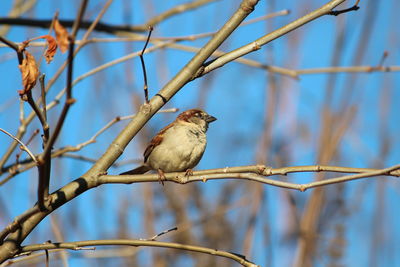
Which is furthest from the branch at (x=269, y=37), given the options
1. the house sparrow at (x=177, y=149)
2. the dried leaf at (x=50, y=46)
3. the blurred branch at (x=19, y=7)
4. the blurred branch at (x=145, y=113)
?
the blurred branch at (x=19, y=7)

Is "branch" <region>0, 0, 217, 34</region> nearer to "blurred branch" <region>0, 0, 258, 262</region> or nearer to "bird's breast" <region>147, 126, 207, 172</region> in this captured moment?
"bird's breast" <region>147, 126, 207, 172</region>

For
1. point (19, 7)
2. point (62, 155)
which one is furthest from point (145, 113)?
point (19, 7)

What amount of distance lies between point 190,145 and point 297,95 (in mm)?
815

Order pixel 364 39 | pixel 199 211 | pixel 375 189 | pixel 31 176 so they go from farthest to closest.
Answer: pixel 199 211
pixel 31 176
pixel 375 189
pixel 364 39

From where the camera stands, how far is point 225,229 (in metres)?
4.02

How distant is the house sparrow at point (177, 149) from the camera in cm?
292

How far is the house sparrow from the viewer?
2.92m

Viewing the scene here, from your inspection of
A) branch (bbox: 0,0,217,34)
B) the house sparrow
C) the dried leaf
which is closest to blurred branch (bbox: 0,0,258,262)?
the dried leaf

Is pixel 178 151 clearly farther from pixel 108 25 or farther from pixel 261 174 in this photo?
pixel 261 174

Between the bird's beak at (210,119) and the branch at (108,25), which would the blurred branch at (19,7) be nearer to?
the branch at (108,25)

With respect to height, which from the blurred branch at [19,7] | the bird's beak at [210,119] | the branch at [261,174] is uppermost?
the blurred branch at [19,7]

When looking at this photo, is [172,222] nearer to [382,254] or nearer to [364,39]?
[382,254]

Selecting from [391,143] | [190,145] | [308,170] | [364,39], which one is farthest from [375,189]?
[308,170]

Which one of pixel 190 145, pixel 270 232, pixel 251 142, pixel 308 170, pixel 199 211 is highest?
pixel 251 142
